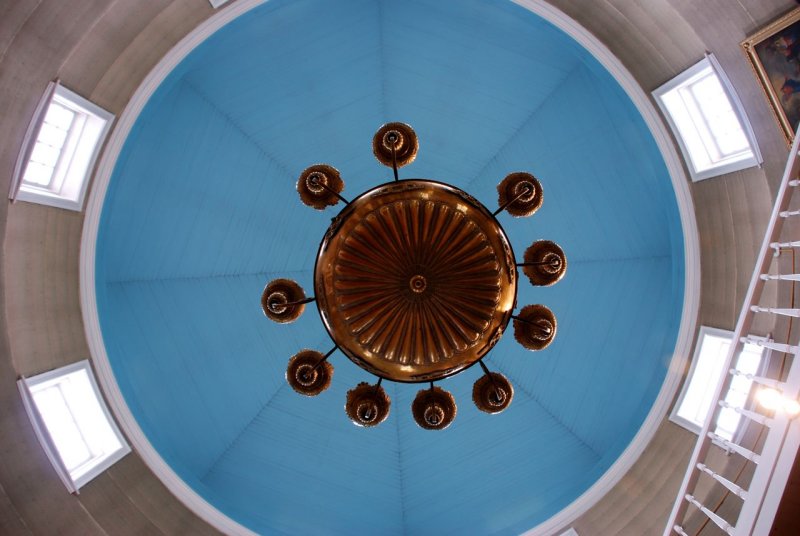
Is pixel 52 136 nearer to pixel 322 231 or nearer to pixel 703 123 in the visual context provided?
pixel 322 231

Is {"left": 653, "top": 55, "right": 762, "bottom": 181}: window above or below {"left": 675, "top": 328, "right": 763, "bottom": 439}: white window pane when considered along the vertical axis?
above

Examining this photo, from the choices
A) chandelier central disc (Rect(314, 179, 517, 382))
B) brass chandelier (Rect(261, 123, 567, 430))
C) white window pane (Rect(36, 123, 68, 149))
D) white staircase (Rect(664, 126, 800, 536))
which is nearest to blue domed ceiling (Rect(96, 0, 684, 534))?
white window pane (Rect(36, 123, 68, 149))

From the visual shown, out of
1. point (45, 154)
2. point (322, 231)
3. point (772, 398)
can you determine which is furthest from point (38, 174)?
point (772, 398)

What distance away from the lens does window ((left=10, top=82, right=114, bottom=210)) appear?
6.47m

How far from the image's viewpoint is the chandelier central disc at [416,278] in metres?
4.90

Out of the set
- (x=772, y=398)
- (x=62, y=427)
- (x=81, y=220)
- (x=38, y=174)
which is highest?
(x=772, y=398)

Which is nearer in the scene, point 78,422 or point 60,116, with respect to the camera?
point 60,116

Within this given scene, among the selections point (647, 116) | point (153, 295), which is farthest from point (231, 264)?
point (647, 116)

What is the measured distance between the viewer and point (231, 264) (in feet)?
28.9

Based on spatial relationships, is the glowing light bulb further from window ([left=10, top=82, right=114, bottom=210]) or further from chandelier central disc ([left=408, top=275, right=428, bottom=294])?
window ([left=10, top=82, right=114, bottom=210])

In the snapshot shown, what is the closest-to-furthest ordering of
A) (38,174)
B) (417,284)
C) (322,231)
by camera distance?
(417,284), (38,174), (322,231)

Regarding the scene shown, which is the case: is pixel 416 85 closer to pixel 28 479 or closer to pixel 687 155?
pixel 687 155

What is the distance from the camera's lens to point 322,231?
909 centimetres

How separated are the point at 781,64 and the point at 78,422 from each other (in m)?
9.27
